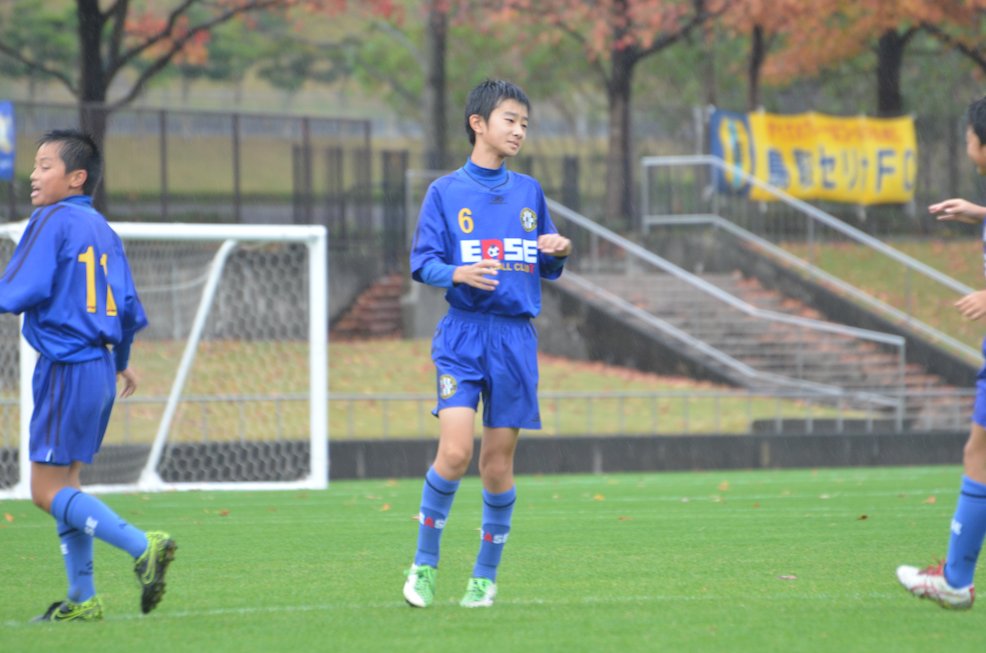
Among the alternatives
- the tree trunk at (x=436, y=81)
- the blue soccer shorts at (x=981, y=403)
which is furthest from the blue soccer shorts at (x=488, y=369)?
the tree trunk at (x=436, y=81)

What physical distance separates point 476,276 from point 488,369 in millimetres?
465

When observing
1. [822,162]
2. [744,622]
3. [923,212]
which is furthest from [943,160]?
[744,622]

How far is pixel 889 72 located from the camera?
3092 cm

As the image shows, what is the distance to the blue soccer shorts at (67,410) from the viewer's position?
6320mm

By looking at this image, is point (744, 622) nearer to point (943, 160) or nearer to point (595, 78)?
point (943, 160)

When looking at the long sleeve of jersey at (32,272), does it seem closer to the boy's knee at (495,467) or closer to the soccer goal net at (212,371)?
the boy's knee at (495,467)

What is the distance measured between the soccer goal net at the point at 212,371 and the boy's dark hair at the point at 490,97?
6631 millimetres

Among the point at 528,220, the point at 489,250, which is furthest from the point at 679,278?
the point at 489,250

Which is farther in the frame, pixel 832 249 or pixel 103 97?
pixel 832 249

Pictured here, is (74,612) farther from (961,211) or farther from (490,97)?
(961,211)

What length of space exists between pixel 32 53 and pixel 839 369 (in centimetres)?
3594

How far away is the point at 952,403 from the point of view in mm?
20453

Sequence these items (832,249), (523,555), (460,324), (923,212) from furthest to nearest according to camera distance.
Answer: (923,212) → (832,249) → (523,555) → (460,324)

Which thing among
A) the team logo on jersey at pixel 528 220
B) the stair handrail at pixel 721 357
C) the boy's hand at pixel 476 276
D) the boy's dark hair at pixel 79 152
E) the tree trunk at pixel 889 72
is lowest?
Answer: the stair handrail at pixel 721 357
